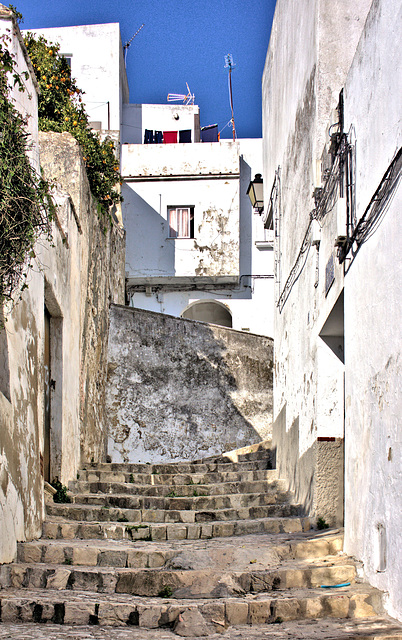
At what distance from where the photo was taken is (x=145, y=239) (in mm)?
24047

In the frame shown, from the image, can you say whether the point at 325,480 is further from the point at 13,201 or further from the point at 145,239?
the point at 145,239

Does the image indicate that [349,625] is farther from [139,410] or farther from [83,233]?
[139,410]

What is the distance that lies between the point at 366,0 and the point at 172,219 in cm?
1663

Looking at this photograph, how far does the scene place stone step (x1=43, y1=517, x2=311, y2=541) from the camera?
7.61 metres

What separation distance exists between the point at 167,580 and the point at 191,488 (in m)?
3.65

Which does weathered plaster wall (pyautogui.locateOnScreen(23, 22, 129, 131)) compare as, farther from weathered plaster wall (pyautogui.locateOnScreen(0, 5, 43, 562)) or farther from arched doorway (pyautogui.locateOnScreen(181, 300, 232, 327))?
weathered plaster wall (pyautogui.locateOnScreen(0, 5, 43, 562))

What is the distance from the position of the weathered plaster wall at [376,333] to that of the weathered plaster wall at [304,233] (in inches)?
41.3

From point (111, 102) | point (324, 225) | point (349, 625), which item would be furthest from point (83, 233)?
point (111, 102)

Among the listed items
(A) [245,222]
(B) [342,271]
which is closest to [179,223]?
(A) [245,222]

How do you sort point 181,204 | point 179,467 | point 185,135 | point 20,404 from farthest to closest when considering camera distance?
point 185,135 → point 181,204 → point 179,467 → point 20,404

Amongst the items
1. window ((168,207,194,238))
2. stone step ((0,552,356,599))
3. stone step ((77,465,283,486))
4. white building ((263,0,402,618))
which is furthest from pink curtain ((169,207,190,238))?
stone step ((0,552,356,599))

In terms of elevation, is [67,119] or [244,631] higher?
[67,119]

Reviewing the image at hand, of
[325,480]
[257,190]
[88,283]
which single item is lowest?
[325,480]

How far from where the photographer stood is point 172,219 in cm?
2400
